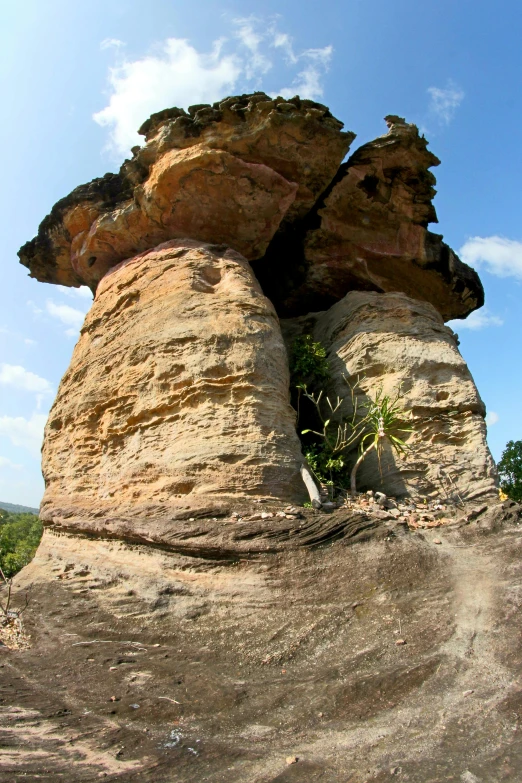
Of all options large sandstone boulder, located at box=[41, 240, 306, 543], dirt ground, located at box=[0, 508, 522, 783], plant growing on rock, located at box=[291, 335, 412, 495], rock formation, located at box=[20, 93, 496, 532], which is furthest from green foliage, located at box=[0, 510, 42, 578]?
plant growing on rock, located at box=[291, 335, 412, 495]

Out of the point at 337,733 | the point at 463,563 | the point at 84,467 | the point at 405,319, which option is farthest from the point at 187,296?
the point at 337,733

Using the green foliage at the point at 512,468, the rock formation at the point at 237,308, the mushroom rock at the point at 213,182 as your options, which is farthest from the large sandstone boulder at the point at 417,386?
the green foliage at the point at 512,468

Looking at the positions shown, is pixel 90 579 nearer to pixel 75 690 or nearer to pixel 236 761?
pixel 75 690

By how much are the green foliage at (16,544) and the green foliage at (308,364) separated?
627 cm

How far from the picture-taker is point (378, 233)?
13.6 metres

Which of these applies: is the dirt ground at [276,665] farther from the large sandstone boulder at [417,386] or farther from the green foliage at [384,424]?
the green foliage at [384,424]

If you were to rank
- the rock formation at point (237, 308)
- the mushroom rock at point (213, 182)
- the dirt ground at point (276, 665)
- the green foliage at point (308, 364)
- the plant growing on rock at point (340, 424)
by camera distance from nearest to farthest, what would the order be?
the dirt ground at point (276, 665)
the rock formation at point (237, 308)
the plant growing on rock at point (340, 424)
the mushroom rock at point (213, 182)
the green foliage at point (308, 364)

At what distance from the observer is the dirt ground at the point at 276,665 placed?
4195 millimetres

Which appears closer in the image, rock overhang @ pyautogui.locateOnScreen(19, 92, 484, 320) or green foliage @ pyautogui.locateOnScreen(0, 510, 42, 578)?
rock overhang @ pyautogui.locateOnScreen(19, 92, 484, 320)

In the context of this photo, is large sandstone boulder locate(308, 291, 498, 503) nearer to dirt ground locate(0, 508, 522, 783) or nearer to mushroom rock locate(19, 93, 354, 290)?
dirt ground locate(0, 508, 522, 783)

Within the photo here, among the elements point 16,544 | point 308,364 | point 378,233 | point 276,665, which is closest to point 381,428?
point 308,364

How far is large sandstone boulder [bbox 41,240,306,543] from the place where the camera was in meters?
8.13

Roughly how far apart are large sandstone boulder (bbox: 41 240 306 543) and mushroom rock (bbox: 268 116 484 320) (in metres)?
2.82

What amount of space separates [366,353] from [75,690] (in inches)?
316
